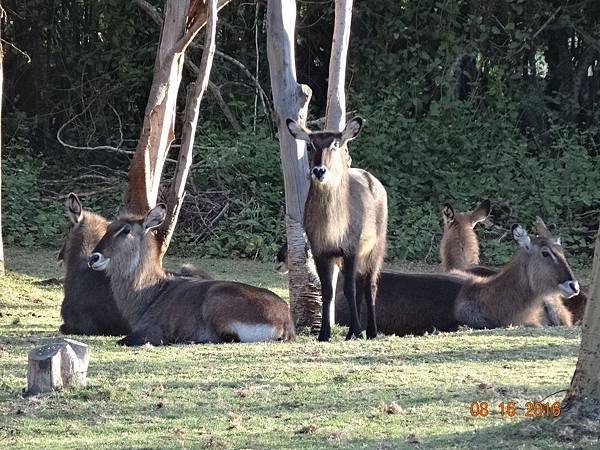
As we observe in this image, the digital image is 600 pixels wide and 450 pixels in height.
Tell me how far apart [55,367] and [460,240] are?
5727mm

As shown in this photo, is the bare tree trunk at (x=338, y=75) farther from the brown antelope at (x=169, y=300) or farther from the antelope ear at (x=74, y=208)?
the antelope ear at (x=74, y=208)

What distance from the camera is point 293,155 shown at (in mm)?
8562

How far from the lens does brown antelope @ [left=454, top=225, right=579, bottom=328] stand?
881 cm

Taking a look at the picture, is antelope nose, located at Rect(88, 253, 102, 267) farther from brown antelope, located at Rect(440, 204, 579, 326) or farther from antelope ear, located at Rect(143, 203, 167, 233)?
brown antelope, located at Rect(440, 204, 579, 326)

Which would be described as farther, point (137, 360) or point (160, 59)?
point (160, 59)

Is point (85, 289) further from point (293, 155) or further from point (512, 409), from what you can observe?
point (512, 409)

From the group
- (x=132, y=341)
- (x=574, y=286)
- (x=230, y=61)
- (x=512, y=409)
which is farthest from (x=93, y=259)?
(x=230, y=61)

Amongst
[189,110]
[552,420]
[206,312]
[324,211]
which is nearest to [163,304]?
[206,312]

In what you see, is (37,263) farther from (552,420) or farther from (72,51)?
(552,420)

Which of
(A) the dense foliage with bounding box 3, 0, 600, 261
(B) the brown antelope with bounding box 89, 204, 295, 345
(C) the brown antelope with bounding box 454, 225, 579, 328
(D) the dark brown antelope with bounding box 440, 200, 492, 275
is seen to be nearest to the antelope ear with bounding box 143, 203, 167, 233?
(B) the brown antelope with bounding box 89, 204, 295, 345

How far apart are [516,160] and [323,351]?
795 cm

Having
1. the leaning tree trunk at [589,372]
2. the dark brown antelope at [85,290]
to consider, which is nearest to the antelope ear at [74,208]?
the dark brown antelope at [85,290]

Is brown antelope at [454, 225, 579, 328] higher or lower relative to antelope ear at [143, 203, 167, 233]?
lower

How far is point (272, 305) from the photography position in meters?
7.67
